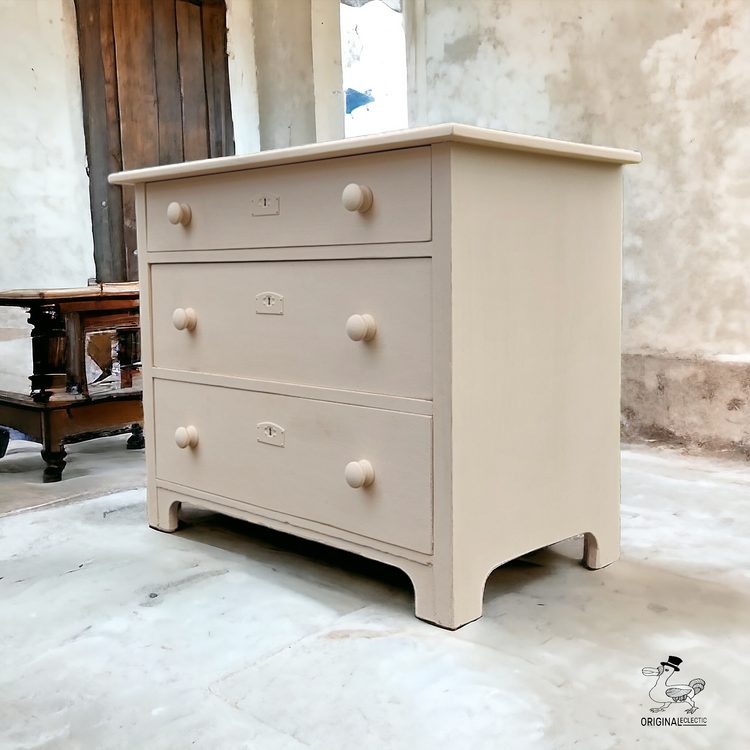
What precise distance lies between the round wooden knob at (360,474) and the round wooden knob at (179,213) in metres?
0.74

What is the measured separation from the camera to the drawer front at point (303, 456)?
149cm

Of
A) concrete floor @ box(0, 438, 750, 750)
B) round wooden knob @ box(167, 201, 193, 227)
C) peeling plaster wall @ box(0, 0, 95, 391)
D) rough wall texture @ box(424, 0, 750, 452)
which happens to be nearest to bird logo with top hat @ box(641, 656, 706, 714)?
concrete floor @ box(0, 438, 750, 750)

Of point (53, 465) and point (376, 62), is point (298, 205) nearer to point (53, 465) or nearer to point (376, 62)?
point (53, 465)

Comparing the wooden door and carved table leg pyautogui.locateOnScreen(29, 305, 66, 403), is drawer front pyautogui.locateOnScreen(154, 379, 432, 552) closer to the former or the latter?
carved table leg pyautogui.locateOnScreen(29, 305, 66, 403)

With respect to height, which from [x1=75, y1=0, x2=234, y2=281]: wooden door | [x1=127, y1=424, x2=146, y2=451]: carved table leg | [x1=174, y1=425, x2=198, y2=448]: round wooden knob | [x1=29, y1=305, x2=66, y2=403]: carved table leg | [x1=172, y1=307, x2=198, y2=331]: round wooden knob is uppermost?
[x1=75, y1=0, x2=234, y2=281]: wooden door

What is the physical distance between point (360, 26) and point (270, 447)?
2.98 m

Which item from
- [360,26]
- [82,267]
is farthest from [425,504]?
[360,26]

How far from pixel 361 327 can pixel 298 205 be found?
12.1 inches

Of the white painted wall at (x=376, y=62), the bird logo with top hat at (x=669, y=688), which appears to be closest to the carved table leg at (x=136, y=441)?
Result: the white painted wall at (x=376, y=62)

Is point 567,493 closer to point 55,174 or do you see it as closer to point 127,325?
point 127,325

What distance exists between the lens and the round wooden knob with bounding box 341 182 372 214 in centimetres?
147

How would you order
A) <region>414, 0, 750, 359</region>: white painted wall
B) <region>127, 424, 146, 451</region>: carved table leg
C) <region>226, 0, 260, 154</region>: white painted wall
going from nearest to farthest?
1. <region>414, 0, 750, 359</region>: white painted wall
2. <region>127, 424, 146, 451</region>: carved table leg
3. <region>226, 0, 260, 154</region>: white painted wall

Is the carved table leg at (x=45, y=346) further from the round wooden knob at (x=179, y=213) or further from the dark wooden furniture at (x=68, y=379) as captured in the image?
the round wooden knob at (x=179, y=213)

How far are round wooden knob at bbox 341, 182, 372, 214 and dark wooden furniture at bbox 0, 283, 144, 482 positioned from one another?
141 cm
